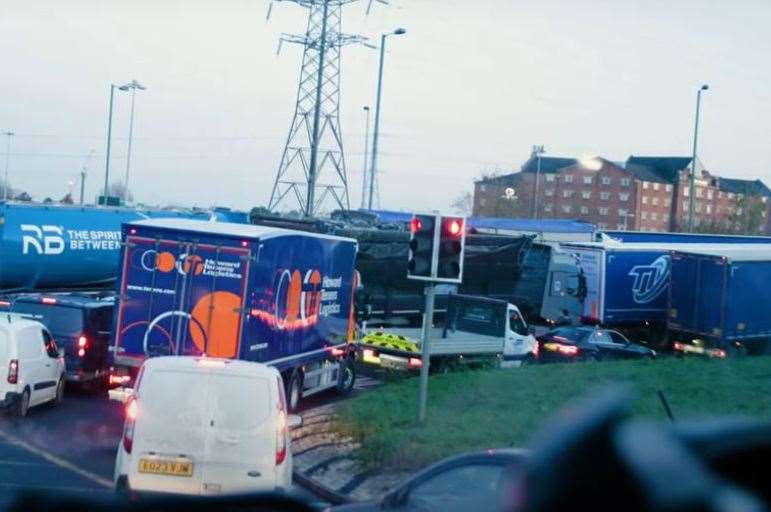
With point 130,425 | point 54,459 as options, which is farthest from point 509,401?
point 130,425

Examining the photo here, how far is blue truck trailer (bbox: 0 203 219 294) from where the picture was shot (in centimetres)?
2948

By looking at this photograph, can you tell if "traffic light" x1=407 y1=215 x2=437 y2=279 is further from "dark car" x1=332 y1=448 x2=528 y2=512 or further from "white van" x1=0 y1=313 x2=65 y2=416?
"white van" x1=0 y1=313 x2=65 y2=416

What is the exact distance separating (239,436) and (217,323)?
800 centimetres

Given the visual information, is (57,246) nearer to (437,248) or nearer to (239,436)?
(437,248)

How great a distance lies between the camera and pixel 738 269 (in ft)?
114

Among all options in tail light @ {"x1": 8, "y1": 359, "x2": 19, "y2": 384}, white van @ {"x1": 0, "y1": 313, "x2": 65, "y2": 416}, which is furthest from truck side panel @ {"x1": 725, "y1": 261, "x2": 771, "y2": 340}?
tail light @ {"x1": 8, "y1": 359, "x2": 19, "y2": 384}

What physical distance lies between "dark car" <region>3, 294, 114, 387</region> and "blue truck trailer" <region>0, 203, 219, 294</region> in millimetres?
3943

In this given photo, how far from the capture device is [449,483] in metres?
8.26

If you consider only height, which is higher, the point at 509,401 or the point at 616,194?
the point at 616,194

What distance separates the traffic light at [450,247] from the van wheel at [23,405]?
26.0 feet

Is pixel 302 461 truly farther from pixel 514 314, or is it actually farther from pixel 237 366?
pixel 514 314

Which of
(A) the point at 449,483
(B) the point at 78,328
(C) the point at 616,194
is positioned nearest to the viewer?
(A) the point at 449,483

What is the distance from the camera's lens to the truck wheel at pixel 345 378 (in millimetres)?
25380

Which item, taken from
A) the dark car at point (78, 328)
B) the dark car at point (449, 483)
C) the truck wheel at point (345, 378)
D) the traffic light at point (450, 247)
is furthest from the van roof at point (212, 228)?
the dark car at point (449, 483)
